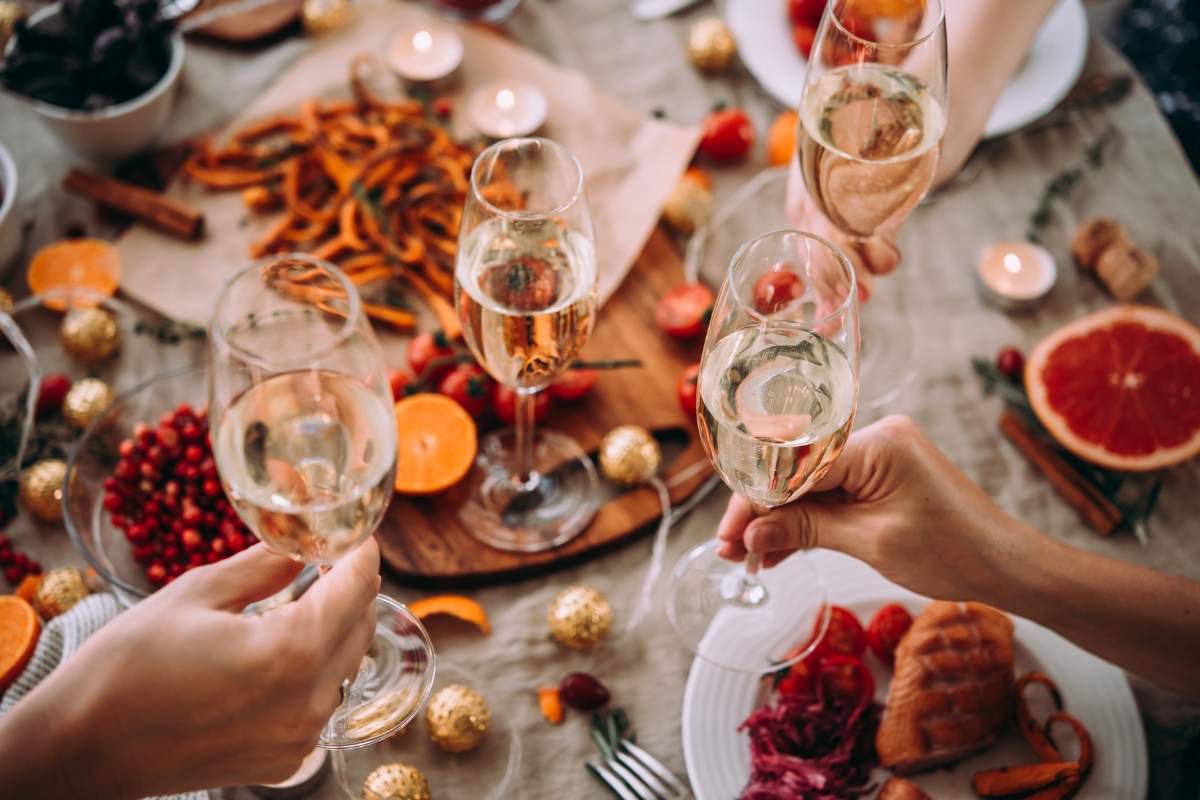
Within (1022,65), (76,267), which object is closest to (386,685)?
(76,267)

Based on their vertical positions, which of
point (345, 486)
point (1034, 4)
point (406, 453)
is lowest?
point (406, 453)

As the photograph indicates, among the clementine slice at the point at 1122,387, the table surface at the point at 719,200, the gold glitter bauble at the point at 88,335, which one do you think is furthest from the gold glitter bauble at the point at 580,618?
the gold glitter bauble at the point at 88,335

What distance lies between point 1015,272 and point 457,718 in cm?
133

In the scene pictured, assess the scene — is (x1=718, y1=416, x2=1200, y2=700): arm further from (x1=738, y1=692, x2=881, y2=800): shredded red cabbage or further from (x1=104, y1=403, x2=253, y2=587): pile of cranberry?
(x1=104, y1=403, x2=253, y2=587): pile of cranberry

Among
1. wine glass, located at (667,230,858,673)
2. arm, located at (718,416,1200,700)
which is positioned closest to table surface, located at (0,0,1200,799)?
arm, located at (718,416,1200,700)

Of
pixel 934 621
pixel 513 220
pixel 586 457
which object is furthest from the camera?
pixel 586 457

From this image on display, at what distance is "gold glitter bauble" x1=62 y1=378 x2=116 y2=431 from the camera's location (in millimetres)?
1572

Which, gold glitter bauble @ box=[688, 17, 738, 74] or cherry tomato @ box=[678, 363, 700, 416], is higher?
gold glitter bauble @ box=[688, 17, 738, 74]

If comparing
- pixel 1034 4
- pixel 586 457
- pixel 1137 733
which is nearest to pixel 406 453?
pixel 586 457

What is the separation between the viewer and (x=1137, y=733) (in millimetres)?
1230

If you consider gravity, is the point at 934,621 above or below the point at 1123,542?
above

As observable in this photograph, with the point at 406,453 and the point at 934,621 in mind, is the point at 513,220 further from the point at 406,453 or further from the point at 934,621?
the point at 934,621

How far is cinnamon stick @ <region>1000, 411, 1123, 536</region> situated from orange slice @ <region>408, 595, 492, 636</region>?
97 cm

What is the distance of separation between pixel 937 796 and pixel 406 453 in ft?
3.03
